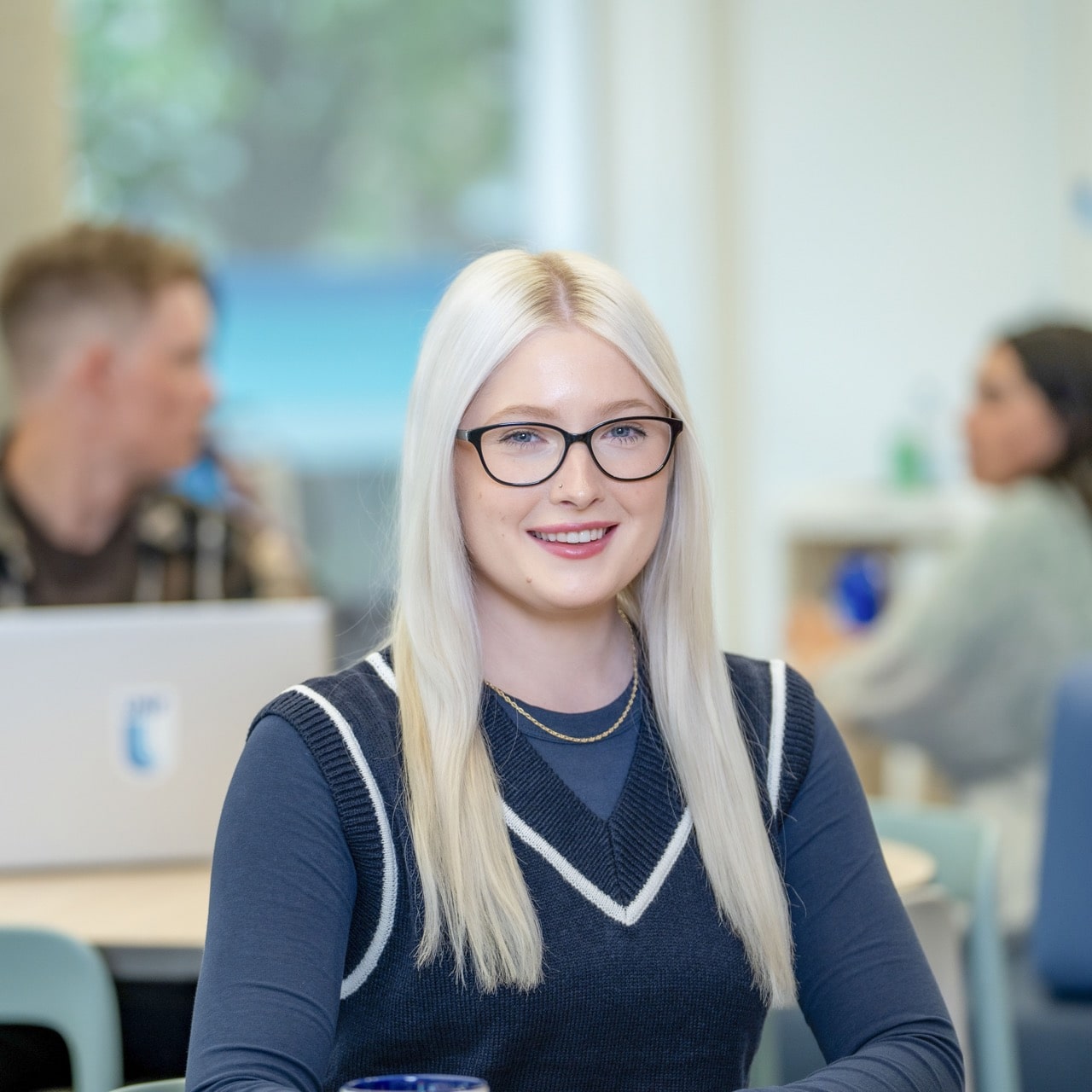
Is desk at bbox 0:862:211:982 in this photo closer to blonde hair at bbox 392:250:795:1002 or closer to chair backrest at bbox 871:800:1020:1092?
blonde hair at bbox 392:250:795:1002

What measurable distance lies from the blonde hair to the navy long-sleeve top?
0.17 feet

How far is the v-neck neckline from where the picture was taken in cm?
132

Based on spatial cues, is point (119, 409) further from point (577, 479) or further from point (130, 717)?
point (577, 479)

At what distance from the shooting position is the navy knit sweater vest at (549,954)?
1.28 meters

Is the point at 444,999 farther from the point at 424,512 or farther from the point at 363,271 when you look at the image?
the point at 363,271

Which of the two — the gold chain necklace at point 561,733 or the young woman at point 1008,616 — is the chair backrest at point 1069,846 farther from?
the gold chain necklace at point 561,733

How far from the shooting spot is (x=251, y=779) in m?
1.24

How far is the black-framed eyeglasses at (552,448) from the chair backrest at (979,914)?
1078 millimetres

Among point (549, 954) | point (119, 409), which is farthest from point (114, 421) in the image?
point (549, 954)

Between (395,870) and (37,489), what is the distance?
1.86 metres

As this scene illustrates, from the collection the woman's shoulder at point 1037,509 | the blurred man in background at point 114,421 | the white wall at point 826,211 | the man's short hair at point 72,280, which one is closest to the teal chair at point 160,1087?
the blurred man in background at point 114,421

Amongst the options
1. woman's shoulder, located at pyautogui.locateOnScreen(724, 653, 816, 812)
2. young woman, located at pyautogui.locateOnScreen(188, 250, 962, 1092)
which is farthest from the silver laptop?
woman's shoulder, located at pyautogui.locateOnScreen(724, 653, 816, 812)

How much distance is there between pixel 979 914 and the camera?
7.04ft

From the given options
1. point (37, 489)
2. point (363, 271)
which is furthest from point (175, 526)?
point (363, 271)
